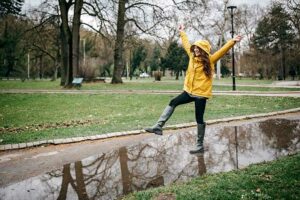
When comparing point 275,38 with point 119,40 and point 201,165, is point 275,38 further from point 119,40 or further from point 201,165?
point 201,165

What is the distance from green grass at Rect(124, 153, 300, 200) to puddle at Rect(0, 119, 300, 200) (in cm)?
39

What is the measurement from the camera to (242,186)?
4.37 meters

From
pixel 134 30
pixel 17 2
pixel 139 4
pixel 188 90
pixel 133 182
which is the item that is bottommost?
pixel 133 182

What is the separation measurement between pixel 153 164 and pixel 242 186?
5.98 ft

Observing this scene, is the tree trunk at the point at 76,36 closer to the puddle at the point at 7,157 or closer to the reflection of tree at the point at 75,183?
the puddle at the point at 7,157

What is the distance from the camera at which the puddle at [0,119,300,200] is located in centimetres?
482

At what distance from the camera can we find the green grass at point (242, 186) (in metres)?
4.09

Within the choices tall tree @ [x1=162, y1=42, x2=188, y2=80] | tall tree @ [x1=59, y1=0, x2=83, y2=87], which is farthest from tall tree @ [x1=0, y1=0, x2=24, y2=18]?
tall tree @ [x1=162, y1=42, x2=188, y2=80]

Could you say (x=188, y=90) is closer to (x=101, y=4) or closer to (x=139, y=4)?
(x=101, y=4)

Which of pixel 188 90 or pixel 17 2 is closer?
pixel 188 90

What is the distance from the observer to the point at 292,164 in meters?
5.15

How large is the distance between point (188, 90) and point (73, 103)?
10.8 meters

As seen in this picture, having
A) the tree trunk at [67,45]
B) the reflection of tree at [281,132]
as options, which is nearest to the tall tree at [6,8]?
the tree trunk at [67,45]

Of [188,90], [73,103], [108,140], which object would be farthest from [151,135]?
[73,103]
